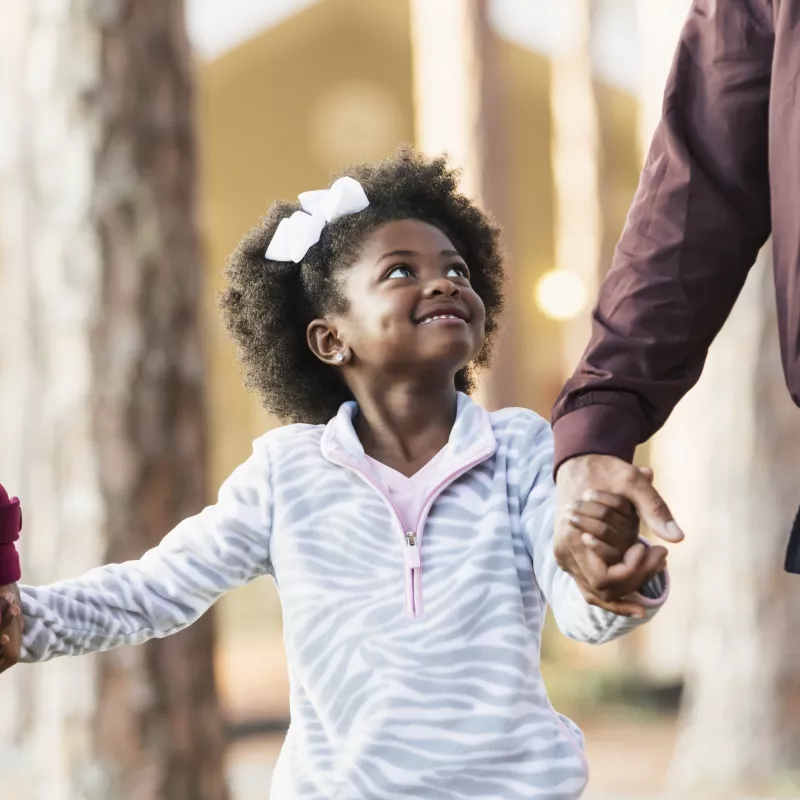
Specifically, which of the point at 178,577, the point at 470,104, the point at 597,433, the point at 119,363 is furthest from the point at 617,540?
the point at 470,104

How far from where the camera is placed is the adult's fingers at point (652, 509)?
1.28 m

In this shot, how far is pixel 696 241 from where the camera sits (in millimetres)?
1570

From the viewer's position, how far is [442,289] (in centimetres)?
173

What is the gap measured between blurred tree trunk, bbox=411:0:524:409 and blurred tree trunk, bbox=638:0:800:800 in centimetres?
222

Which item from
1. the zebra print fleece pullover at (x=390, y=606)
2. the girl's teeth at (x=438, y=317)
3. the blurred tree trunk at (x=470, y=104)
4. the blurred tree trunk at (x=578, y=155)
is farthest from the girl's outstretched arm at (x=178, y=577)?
the blurred tree trunk at (x=578, y=155)

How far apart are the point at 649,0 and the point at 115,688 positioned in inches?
218

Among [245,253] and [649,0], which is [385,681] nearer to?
[245,253]

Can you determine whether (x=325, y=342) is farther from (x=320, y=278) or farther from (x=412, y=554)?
(x=412, y=554)

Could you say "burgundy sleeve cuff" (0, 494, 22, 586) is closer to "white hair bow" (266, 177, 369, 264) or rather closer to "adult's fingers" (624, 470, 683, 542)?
"white hair bow" (266, 177, 369, 264)

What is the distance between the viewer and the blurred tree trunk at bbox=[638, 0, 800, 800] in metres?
5.08

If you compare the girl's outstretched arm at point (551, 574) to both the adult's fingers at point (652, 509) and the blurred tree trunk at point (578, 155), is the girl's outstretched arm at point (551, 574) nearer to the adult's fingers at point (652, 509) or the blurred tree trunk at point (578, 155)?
the adult's fingers at point (652, 509)

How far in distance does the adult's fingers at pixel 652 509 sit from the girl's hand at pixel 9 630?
2.50ft

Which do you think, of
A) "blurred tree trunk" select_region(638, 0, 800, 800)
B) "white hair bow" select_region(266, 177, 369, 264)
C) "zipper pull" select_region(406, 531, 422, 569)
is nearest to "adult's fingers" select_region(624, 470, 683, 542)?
"zipper pull" select_region(406, 531, 422, 569)

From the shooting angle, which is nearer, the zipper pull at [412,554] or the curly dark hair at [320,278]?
the zipper pull at [412,554]
